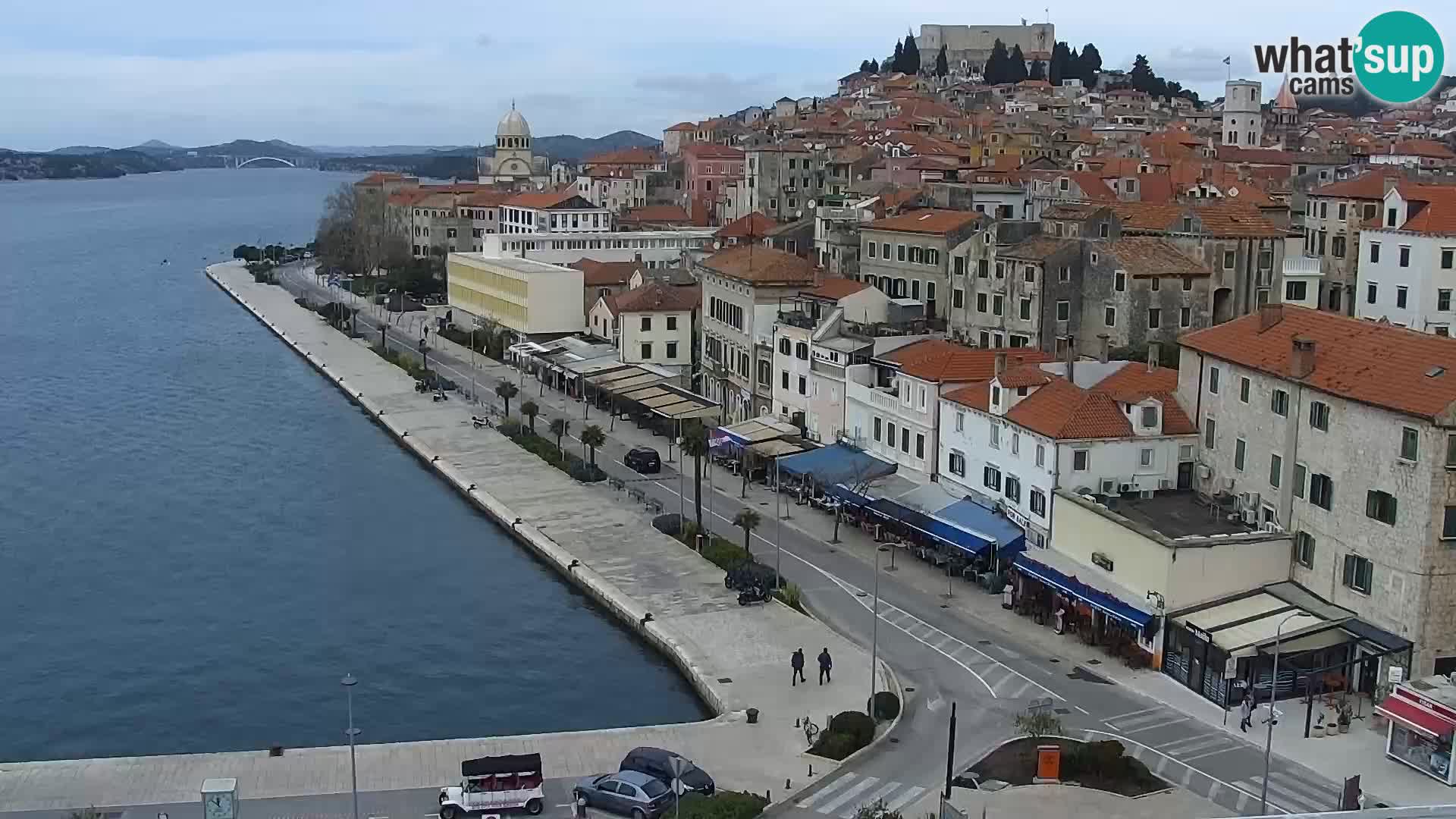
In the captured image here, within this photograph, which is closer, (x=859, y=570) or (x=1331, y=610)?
(x=1331, y=610)

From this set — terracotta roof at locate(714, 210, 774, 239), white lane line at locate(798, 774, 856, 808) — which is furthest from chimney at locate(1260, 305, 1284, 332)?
terracotta roof at locate(714, 210, 774, 239)

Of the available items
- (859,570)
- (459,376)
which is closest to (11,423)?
(459,376)

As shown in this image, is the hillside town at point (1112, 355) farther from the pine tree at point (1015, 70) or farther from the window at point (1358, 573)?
the pine tree at point (1015, 70)

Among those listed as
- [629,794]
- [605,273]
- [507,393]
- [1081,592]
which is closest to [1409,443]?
[1081,592]

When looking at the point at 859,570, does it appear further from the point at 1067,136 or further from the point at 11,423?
the point at 1067,136

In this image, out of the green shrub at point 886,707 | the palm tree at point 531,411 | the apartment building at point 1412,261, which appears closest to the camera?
the green shrub at point 886,707

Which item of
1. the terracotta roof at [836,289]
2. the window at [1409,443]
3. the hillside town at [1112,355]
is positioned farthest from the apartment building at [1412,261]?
the window at [1409,443]
